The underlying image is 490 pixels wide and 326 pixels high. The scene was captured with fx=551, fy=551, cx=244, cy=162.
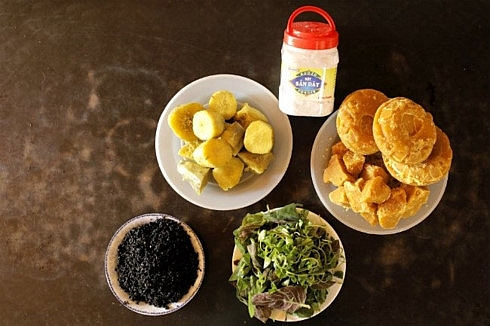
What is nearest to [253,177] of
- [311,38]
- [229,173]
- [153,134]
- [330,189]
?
[229,173]

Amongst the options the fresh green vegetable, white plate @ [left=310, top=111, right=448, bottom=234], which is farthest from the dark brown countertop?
the fresh green vegetable

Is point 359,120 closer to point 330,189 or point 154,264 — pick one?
point 330,189

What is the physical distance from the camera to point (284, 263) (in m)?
1.35

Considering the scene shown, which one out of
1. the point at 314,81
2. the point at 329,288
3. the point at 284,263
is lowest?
the point at 329,288

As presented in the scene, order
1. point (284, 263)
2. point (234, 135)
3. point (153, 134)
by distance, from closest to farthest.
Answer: point (284, 263) < point (234, 135) < point (153, 134)

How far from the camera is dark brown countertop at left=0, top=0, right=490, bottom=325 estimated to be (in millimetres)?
1562

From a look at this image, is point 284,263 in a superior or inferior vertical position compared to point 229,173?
inferior

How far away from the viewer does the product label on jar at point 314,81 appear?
4.53 ft

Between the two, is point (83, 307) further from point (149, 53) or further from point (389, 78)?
point (389, 78)

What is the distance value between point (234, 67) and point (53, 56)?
54 centimetres

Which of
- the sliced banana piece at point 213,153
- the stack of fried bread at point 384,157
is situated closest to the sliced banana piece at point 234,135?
the sliced banana piece at point 213,153

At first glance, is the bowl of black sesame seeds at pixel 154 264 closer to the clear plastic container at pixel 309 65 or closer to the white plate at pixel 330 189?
the white plate at pixel 330 189

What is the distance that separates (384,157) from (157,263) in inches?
26.3

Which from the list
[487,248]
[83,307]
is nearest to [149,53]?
[83,307]
